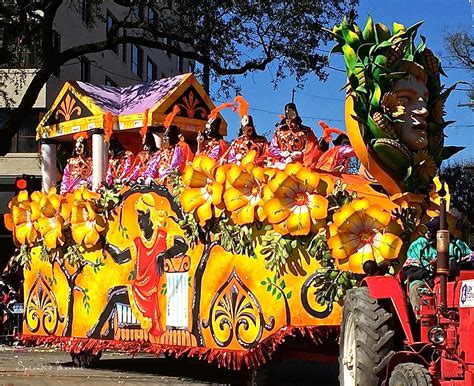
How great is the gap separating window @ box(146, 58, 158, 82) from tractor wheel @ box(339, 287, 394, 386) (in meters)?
36.8

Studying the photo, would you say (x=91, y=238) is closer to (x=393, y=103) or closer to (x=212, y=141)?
(x=212, y=141)

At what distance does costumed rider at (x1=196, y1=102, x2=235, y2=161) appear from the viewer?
10516 mm

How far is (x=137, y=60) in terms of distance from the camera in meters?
41.8

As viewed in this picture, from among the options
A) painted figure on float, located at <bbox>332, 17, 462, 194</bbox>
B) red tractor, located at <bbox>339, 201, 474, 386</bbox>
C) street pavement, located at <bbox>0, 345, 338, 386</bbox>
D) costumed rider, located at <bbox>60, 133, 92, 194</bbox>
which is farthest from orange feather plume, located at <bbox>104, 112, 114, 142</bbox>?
red tractor, located at <bbox>339, 201, 474, 386</bbox>

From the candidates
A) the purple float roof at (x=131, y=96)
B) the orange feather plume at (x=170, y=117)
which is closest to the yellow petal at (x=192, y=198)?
the orange feather plume at (x=170, y=117)

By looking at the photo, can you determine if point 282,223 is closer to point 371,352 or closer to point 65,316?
point 371,352

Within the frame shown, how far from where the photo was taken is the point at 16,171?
29859 millimetres

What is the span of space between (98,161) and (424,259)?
20.1 ft

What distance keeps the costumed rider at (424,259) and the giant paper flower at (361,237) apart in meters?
0.70

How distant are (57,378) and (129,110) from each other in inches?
156

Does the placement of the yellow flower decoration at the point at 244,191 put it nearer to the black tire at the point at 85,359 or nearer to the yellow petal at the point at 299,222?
the yellow petal at the point at 299,222

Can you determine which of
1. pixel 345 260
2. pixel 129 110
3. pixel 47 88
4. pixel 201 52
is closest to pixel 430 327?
pixel 345 260

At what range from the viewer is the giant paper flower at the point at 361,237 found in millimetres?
Result: 8492

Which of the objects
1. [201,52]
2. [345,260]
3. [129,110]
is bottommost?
[345,260]
